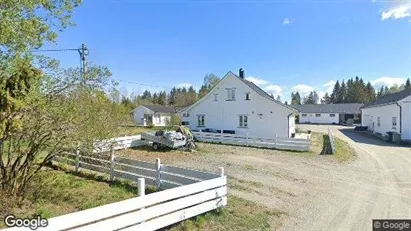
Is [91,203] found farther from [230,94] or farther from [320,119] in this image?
[320,119]

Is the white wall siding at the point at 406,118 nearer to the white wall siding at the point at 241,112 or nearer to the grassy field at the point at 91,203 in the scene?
the white wall siding at the point at 241,112

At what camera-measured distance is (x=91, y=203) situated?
759cm

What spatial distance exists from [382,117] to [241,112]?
16585 millimetres

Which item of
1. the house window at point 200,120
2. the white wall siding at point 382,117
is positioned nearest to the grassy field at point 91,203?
the house window at point 200,120

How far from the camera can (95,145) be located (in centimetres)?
834

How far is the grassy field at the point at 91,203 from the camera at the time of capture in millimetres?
6441

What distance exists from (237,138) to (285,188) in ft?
42.7

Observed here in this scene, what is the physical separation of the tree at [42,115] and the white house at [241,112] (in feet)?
66.1

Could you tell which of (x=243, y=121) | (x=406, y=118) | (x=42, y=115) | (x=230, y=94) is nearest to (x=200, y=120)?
(x=230, y=94)

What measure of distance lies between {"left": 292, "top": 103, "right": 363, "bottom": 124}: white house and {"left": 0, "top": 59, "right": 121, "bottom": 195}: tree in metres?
60.8

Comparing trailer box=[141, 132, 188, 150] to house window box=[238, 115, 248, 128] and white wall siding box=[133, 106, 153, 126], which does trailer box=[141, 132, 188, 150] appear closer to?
house window box=[238, 115, 248, 128]

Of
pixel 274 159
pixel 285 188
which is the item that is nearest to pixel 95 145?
pixel 285 188

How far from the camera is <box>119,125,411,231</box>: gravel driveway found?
723cm

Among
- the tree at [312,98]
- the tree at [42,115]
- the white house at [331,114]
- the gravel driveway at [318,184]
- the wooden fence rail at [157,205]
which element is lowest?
the gravel driveway at [318,184]
